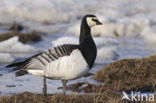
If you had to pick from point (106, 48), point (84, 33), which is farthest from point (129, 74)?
point (106, 48)

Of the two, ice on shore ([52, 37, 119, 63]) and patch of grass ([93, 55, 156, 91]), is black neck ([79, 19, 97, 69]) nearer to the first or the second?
patch of grass ([93, 55, 156, 91])

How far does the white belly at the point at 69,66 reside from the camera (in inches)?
282

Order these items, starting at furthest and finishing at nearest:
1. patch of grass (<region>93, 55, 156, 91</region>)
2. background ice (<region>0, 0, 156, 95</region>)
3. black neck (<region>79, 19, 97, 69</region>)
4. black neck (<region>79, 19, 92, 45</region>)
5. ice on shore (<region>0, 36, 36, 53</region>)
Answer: ice on shore (<region>0, 36, 36, 53</region>) → background ice (<region>0, 0, 156, 95</region>) → patch of grass (<region>93, 55, 156, 91</region>) → black neck (<region>79, 19, 92, 45</region>) → black neck (<region>79, 19, 97, 69</region>)

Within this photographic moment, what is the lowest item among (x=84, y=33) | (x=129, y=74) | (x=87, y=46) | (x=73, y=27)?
(x=129, y=74)

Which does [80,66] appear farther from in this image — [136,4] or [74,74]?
[136,4]

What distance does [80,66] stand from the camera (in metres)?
7.18

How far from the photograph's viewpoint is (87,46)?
24.7ft

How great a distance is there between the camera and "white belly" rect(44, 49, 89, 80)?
7.15 m

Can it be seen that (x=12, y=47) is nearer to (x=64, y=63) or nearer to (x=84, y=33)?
(x=84, y=33)

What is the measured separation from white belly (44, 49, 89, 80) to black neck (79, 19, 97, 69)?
13cm

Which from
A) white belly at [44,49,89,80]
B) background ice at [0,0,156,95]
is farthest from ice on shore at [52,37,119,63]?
white belly at [44,49,89,80]

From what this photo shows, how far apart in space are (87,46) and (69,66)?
2.09 ft

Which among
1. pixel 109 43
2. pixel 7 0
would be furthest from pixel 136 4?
pixel 109 43

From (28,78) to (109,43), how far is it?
470 centimetres
